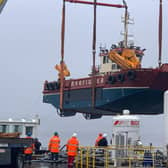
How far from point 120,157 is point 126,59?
22.9 meters

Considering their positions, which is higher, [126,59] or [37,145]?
[126,59]

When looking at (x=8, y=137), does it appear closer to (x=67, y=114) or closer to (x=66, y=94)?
(x=66, y=94)

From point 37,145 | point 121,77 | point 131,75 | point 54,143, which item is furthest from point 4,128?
point 121,77

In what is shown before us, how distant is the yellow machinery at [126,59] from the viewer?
4238cm

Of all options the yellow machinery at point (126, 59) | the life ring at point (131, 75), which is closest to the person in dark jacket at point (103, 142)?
the life ring at point (131, 75)

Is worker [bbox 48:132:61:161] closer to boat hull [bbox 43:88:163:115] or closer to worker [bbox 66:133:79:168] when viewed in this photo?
worker [bbox 66:133:79:168]

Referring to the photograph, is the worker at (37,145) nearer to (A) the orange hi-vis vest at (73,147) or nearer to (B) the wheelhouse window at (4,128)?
(B) the wheelhouse window at (4,128)

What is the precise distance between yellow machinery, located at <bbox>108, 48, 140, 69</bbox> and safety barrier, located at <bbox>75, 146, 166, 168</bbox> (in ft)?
68.7

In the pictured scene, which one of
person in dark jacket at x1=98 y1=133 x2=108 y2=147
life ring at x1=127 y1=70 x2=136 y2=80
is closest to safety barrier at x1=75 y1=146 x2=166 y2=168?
person in dark jacket at x1=98 y1=133 x2=108 y2=147

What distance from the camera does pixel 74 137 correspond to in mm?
20406

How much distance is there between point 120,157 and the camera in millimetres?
20688

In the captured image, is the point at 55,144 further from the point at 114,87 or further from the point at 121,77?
the point at 114,87

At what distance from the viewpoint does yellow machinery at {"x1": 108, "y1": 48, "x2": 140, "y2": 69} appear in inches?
1668

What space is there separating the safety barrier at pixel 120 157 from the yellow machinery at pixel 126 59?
68.7ft
